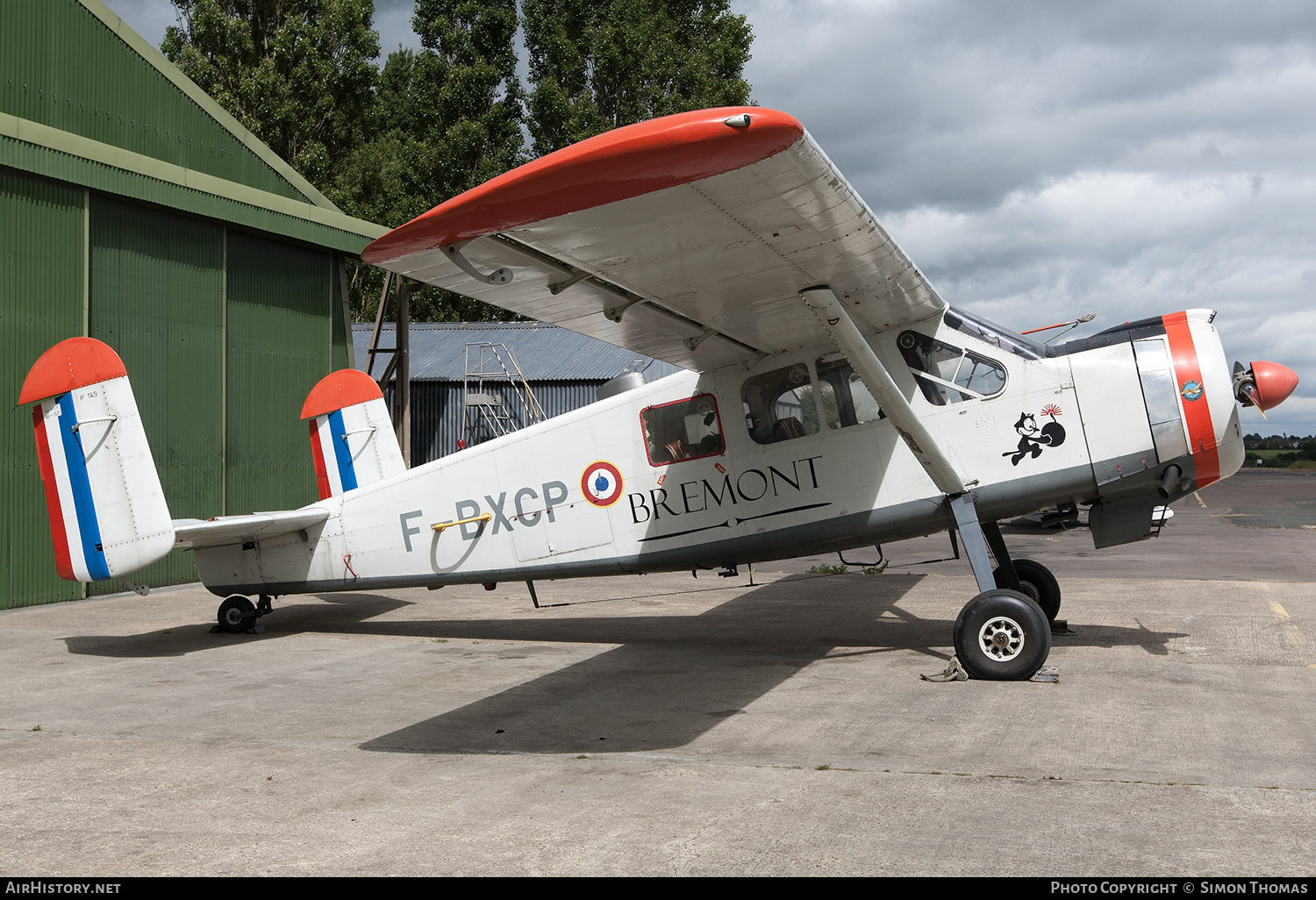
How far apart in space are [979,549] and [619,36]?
34390mm

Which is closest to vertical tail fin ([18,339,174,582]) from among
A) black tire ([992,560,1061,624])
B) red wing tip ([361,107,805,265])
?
red wing tip ([361,107,805,265])

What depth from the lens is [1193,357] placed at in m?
7.31

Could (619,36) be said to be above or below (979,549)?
above

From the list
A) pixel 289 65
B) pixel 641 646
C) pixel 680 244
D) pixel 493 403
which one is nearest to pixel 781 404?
pixel 641 646

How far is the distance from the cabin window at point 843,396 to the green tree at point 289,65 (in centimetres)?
3181

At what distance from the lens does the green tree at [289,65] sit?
116 feet

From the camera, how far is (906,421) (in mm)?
7301

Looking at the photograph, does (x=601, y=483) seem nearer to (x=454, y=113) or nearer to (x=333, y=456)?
(x=333, y=456)

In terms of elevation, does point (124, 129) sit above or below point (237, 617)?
above

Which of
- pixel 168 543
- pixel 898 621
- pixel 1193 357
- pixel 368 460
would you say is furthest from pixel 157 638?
pixel 1193 357

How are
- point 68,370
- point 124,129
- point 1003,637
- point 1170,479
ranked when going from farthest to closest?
1. point 124,129
2. point 68,370
3. point 1170,479
4. point 1003,637

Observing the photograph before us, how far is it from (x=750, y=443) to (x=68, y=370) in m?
5.96

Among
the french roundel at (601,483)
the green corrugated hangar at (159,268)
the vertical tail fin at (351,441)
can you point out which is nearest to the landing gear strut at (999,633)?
the french roundel at (601,483)
